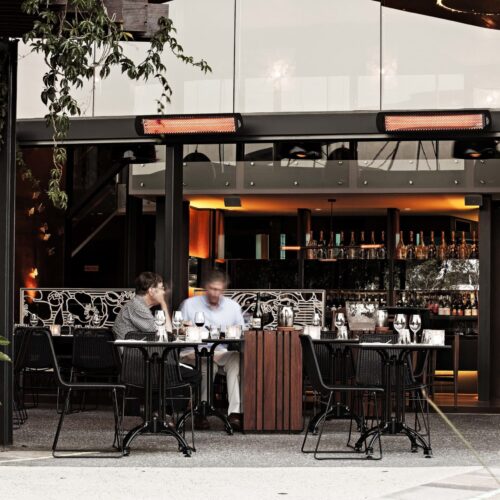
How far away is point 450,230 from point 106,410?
5975 mm

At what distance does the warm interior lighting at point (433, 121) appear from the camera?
10.4 m

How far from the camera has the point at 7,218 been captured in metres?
8.32

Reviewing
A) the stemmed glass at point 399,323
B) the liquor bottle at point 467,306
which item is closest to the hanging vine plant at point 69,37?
the stemmed glass at point 399,323

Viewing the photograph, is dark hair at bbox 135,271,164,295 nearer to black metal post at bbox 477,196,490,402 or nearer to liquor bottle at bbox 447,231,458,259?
black metal post at bbox 477,196,490,402

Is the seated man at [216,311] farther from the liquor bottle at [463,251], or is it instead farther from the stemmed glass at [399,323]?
the liquor bottle at [463,251]

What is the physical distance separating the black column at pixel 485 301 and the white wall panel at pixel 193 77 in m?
3.09

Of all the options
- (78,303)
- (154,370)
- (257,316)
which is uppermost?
(78,303)

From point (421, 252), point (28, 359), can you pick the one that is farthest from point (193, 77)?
point (421, 252)

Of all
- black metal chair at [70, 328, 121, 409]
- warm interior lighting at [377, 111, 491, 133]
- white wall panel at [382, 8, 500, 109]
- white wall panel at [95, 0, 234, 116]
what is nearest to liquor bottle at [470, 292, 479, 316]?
white wall panel at [382, 8, 500, 109]

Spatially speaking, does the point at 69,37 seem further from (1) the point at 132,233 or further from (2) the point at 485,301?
(1) the point at 132,233

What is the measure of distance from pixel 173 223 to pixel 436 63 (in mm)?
3029

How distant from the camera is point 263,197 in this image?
13898 millimetres
